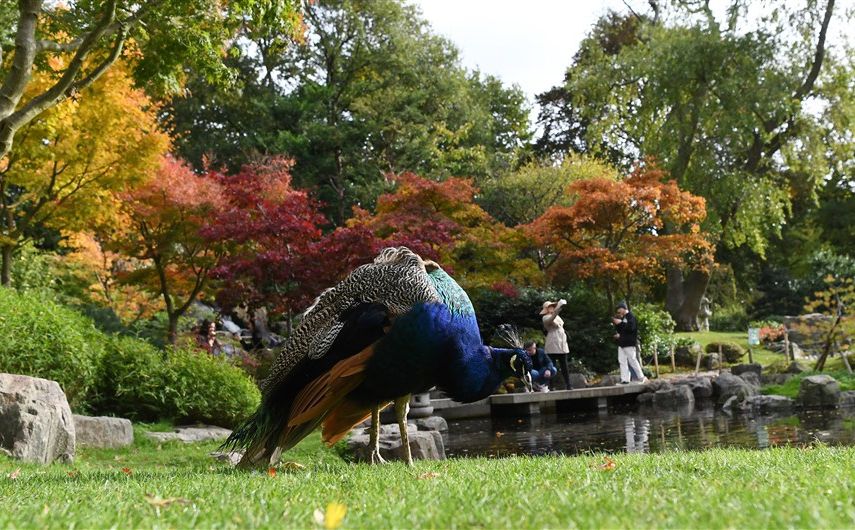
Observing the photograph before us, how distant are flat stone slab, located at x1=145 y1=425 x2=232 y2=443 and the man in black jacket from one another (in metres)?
8.00

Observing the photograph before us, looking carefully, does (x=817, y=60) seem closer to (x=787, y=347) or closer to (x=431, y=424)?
(x=787, y=347)

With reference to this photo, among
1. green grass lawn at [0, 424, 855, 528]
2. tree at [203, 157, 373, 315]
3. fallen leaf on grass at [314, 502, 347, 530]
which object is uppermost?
tree at [203, 157, 373, 315]

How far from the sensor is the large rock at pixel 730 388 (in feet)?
42.1

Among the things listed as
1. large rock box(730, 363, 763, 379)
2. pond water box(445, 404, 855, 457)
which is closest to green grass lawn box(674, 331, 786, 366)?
large rock box(730, 363, 763, 379)

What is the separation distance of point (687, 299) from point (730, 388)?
9.81m

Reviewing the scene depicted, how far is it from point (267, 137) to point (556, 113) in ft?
45.0

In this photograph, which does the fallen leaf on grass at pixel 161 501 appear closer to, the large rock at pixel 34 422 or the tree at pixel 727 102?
the large rock at pixel 34 422

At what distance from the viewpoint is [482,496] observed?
9.89ft

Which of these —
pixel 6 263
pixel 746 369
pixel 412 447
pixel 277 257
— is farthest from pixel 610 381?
pixel 6 263

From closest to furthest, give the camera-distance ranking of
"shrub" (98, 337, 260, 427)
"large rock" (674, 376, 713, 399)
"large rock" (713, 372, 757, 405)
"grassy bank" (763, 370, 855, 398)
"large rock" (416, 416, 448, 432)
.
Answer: "shrub" (98, 337, 260, 427), "large rock" (416, 416, 448, 432), "large rock" (713, 372, 757, 405), "grassy bank" (763, 370, 855, 398), "large rock" (674, 376, 713, 399)

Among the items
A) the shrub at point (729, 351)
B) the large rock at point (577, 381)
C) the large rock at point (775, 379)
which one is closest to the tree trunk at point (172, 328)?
the large rock at point (577, 381)

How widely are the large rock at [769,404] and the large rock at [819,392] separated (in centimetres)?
22

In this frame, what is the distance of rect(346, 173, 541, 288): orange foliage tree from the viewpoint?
588 inches

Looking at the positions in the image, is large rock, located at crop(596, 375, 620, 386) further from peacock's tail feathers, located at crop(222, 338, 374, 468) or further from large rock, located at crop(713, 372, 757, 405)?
peacock's tail feathers, located at crop(222, 338, 374, 468)
